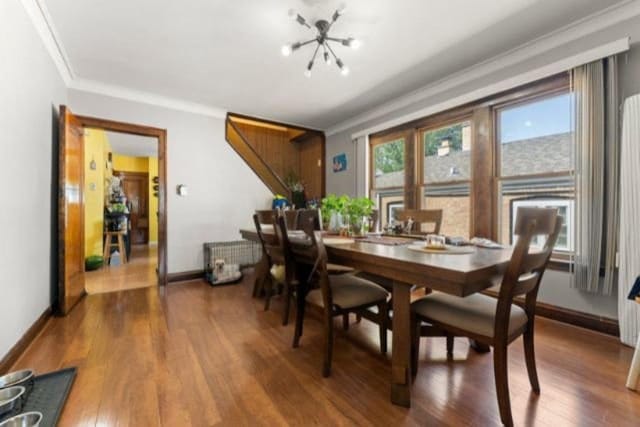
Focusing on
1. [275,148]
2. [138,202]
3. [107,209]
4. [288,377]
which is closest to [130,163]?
[138,202]

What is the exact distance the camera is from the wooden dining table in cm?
109

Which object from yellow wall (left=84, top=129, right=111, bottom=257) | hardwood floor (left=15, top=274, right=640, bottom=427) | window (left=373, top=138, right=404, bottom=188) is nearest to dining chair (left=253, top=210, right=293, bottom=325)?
hardwood floor (left=15, top=274, right=640, bottom=427)

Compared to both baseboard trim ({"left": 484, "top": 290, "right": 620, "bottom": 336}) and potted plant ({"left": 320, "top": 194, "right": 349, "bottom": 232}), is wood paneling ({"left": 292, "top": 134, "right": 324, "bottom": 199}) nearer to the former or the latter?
potted plant ({"left": 320, "top": 194, "right": 349, "bottom": 232})

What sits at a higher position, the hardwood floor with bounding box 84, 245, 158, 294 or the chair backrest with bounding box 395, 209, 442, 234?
the chair backrest with bounding box 395, 209, 442, 234

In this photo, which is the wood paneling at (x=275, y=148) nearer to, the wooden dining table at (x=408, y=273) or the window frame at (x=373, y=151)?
the window frame at (x=373, y=151)

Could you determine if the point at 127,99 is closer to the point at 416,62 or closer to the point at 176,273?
the point at 176,273

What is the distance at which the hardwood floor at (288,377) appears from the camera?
1.31 m

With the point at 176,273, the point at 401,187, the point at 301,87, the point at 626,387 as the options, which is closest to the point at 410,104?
the point at 401,187

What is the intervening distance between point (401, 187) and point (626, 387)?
112 inches

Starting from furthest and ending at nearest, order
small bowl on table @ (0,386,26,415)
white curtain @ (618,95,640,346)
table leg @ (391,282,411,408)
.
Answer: white curtain @ (618,95,640,346), table leg @ (391,282,411,408), small bowl on table @ (0,386,26,415)

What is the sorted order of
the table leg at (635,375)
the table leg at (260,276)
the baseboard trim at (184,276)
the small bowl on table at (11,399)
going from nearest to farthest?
the small bowl on table at (11,399) < the table leg at (635,375) < the table leg at (260,276) < the baseboard trim at (184,276)

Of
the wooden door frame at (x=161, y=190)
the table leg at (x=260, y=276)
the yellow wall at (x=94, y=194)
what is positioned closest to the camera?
the table leg at (x=260, y=276)

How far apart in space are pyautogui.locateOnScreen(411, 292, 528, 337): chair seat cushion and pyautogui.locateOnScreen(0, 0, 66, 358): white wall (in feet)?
8.33

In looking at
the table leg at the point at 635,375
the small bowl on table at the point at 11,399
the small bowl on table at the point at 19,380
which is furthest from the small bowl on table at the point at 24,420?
the table leg at the point at 635,375
